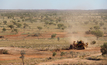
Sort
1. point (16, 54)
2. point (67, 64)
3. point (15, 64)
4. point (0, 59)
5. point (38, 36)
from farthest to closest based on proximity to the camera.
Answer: point (38, 36)
point (16, 54)
point (0, 59)
point (15, 64)
point (67, 64)

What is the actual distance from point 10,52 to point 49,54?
338 inches

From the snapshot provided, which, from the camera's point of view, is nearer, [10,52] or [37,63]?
[37,63]

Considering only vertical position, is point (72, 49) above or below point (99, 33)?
below

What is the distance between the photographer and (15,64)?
24719mm

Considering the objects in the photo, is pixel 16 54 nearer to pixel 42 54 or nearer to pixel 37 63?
pixel 42 54

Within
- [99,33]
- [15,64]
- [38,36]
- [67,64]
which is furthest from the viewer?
[38,36]

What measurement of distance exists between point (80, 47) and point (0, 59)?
18570mm

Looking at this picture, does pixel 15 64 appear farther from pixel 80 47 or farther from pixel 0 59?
pixel 80 47

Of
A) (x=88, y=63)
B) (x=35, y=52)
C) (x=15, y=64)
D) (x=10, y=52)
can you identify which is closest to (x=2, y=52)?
(x=10, y=52)

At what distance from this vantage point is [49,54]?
32656mm

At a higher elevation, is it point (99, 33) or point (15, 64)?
point (99, 33)

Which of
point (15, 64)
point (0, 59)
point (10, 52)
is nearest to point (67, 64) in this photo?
point (15, 64)

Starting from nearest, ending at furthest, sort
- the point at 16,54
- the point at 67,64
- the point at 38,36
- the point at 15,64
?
the point at 67,64, the point at 15,64, the point at 16,54, the point at 38,36

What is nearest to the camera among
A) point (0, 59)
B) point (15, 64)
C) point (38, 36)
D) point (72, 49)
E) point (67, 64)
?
point (67, 64)
